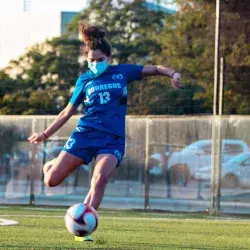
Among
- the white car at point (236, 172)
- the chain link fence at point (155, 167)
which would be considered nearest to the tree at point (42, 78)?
the chain link fence at point (155, 167)

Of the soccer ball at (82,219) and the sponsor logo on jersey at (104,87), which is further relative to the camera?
the sponsor logo on jersey at (104,87)

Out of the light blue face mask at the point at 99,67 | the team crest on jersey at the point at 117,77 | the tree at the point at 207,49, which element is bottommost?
the team crest on jersey at the point at 117,77

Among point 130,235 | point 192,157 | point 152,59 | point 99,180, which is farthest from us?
point 152,59

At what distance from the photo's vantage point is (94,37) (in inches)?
393

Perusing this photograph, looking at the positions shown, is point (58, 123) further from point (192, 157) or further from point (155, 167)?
Result: point (155, 167)

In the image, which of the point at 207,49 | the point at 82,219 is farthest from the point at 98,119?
the point at 207,49

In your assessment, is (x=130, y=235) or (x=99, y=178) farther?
(x=130, y=235)

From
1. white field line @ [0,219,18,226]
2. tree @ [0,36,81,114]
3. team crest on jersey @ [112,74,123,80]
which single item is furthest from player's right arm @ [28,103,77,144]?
tree @ [0,36,81,114]

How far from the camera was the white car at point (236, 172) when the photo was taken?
19703 millimetres

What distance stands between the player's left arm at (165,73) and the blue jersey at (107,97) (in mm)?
100

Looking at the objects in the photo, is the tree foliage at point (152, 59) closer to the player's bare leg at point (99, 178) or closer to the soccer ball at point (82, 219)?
the player's bare leg at point (99, 178)

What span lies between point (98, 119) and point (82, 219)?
1123 mm

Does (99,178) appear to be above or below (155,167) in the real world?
below

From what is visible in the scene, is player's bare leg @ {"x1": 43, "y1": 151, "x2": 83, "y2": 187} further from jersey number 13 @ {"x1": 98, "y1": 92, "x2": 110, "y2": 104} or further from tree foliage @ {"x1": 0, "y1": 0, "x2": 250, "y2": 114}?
tree foliage @ {"x1": 0, "y1": 0, "x2": 250, "y2": 114}
